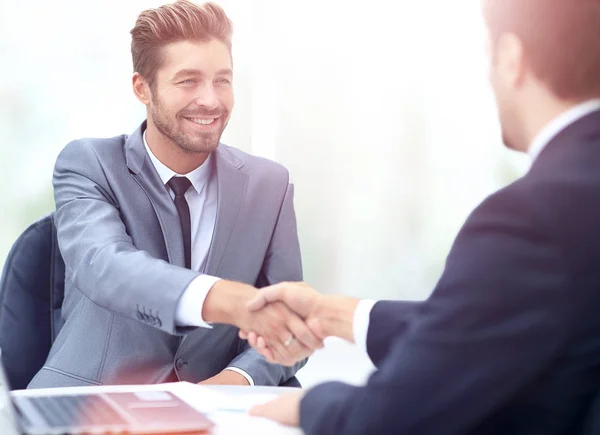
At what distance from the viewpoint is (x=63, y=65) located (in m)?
3.80

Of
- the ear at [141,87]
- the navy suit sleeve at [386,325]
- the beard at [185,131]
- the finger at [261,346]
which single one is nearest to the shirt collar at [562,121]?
the navy suit sleeve at [386,325]

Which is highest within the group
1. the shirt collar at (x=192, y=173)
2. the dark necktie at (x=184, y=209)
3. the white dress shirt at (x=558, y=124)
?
the white dress shirt at (x=558, y=124)

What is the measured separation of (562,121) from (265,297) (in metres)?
0.91

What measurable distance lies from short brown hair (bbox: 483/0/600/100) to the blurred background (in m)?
2.96

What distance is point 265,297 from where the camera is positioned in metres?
1.85

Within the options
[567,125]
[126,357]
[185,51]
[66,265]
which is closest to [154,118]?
[185,51]

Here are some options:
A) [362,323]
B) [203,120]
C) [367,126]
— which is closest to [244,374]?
[362,323]

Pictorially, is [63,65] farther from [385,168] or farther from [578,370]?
[578,370]

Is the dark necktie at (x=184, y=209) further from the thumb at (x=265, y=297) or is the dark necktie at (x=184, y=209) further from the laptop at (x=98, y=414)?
the laptop at (x=98, y=414)

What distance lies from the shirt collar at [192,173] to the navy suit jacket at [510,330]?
131cm

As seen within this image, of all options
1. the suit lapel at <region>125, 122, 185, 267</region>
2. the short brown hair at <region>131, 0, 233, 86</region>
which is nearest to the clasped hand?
the suit lapel at <region>125, 122, 185, 267</region>

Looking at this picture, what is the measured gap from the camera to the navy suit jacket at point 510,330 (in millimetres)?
964

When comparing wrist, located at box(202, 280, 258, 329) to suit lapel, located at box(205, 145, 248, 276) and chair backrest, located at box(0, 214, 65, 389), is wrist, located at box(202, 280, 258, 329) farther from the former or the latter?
chair backrest, located at box(0, 214, 65, 389)

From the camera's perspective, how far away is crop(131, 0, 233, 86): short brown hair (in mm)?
2381
